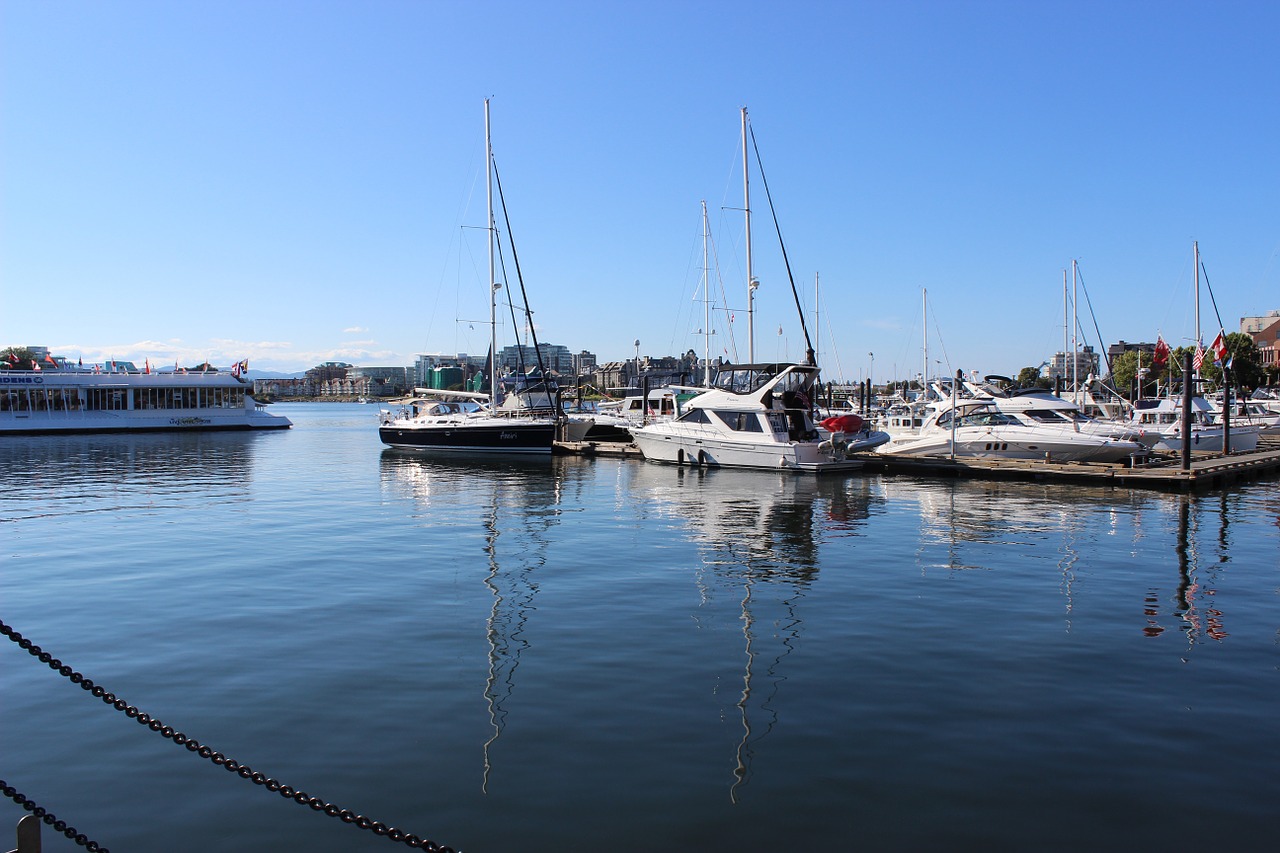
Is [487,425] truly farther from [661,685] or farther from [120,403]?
[120,403]

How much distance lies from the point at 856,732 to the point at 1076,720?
2315 mm

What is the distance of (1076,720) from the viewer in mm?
9172

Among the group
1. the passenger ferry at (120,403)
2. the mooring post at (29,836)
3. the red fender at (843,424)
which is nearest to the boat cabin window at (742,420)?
the red fender at (843,424)

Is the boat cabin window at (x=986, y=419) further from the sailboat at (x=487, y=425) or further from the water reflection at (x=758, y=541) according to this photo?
the sailboat at (x=487, y=425)

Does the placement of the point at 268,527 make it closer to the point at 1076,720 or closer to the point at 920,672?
the point at 920,672

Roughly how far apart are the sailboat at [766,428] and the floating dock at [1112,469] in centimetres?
217

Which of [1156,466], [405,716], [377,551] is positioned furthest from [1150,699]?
[1156,466]

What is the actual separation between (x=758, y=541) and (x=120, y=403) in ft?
277

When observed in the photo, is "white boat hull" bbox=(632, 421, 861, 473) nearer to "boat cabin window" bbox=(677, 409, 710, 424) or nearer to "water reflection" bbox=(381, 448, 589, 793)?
"boat cabin window" bbox=(677, 409, 710, 424)

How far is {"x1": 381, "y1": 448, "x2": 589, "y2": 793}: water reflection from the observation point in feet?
36.5

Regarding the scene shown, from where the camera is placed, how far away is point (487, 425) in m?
52.2

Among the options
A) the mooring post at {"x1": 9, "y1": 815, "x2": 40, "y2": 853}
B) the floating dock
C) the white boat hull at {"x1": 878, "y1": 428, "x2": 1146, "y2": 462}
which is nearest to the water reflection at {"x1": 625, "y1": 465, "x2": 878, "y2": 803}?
the floating dock

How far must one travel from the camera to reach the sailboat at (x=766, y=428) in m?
37.9

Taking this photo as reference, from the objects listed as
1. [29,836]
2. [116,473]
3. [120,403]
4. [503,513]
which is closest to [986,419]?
[503,513]
